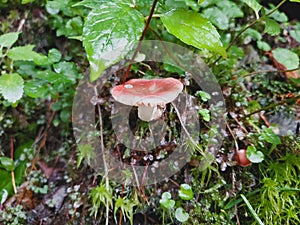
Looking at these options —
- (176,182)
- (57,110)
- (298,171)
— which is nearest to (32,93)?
(57,110)

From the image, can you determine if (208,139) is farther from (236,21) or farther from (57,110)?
(236,21)

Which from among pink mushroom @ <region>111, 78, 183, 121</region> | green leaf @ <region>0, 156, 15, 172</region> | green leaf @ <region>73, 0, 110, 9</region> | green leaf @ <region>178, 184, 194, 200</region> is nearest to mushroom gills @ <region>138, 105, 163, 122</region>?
pink mushroom @ <region>111, 78, 183, 121</region>

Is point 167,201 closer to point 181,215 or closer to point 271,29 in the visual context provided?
point 181,215

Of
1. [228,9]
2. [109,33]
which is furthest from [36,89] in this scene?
[228,9]

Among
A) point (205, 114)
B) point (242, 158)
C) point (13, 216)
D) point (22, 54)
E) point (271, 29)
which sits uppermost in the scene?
point (271, 29)

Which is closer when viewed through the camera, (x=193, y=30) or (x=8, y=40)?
(x=193, y=30)

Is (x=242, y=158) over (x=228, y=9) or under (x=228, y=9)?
under

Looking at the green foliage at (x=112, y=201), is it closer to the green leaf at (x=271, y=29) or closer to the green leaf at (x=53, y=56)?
the green leaf at (x=53, y=56)

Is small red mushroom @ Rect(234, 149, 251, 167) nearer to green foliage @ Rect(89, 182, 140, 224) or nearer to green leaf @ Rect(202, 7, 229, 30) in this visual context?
green foliage @ Rect(89, 182, 140, 224)
